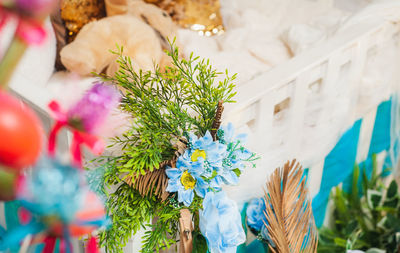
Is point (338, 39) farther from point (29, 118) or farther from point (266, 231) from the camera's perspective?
point (29, 118)

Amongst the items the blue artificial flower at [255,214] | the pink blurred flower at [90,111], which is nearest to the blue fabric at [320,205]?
the blue artificial flower at [255,214]

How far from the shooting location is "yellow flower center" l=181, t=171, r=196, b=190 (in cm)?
65

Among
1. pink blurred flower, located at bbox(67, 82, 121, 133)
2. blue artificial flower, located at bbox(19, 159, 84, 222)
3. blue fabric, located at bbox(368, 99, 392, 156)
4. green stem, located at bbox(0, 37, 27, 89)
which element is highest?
blue fabric, located at bbox(368, 99, 392, 156)

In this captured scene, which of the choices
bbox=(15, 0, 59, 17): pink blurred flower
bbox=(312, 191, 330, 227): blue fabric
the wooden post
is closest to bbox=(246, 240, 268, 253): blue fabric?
bbox=(312, 191, 330, 227): blue fabric

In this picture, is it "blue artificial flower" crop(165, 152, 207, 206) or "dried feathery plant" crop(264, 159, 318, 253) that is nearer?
"blue artificial flower" crop(165, 152, 207, 206)

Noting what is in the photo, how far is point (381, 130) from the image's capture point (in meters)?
1.46

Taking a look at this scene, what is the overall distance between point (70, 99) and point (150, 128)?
34 centimetres

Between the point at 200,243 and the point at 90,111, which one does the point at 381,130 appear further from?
the point at 90,111

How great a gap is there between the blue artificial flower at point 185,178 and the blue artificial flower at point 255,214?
302mm

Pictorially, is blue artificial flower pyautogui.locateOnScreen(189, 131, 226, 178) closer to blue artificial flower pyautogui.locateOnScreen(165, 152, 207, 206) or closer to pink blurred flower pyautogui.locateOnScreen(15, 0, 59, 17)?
blue artificial flower pyautogui.locateOnScreen(165, 152, 207, 206)

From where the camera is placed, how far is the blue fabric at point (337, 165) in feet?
4.12

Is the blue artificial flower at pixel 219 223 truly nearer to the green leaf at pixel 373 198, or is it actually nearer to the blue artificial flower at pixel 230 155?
the blue artificial flower at pixel 230 155

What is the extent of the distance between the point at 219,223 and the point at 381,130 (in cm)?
104

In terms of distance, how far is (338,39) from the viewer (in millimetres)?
1081
